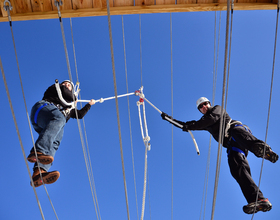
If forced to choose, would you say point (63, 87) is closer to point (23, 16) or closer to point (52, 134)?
point (52, 134)

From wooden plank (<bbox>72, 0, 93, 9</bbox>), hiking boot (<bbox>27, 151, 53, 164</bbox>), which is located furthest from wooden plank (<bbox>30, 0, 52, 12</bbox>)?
hiking boot (<bbox>27, 151, 53, 164</bbox>)

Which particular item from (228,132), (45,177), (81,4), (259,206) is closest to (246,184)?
(259,206)

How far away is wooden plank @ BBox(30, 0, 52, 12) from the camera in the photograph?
9.81 ft

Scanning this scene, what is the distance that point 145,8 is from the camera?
10.1 feet

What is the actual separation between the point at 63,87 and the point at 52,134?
72 centimetres

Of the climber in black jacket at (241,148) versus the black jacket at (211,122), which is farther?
the black jacket at (211,122)

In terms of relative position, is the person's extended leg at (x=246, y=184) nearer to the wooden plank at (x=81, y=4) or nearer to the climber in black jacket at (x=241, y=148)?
the climber in black jacket at (x=241, y=148)

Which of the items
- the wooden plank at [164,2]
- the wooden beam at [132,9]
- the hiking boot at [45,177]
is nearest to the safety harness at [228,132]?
the wooden beam at [132,9]

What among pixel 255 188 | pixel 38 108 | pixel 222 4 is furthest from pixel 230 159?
pixel 38 108

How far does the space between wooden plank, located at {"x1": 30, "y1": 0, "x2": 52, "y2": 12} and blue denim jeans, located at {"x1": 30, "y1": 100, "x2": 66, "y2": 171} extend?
1.18 meters

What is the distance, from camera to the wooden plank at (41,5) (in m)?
2.99

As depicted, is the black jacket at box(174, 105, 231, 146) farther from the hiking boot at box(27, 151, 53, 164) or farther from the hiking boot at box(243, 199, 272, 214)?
the hiking boot at box(27, 151, 53, 164)

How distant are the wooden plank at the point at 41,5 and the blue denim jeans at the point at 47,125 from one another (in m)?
1.18

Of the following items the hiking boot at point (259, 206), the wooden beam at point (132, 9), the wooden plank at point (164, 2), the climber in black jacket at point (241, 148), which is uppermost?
the wooden plank at point (164, 2)
